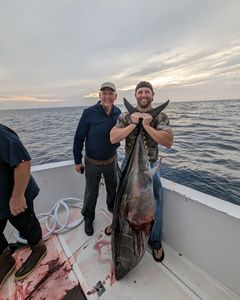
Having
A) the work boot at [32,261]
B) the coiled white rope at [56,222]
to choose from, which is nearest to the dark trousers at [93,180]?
the coiled white rope at [56,222]

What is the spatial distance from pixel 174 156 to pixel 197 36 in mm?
3907

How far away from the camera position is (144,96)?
1758 mm

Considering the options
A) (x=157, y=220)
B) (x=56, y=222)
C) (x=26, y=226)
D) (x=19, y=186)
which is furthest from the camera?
(x=56, y=222)

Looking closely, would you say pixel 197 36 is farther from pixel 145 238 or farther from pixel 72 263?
pixel 72 263

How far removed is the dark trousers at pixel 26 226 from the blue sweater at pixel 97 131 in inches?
32.7

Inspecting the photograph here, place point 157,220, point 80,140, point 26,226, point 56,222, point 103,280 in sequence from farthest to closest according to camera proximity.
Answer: point 56,222
point 80,140
point 157,220
point 26,226
point 103,280

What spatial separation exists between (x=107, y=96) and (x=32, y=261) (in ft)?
5.93

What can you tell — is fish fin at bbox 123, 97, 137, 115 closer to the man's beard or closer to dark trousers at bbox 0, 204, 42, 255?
the man's beard

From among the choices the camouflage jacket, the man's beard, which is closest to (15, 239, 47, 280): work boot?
the camouflage jacket

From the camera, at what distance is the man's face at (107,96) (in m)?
2.11

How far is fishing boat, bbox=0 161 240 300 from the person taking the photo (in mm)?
1521

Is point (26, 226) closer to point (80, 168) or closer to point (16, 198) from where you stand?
point (16, 198)

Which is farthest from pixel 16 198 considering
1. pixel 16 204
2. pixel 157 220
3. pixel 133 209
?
pixel 157 220

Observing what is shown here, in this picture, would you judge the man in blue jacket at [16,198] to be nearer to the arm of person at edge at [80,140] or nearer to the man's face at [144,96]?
the arm of person at edge at [80,140]
